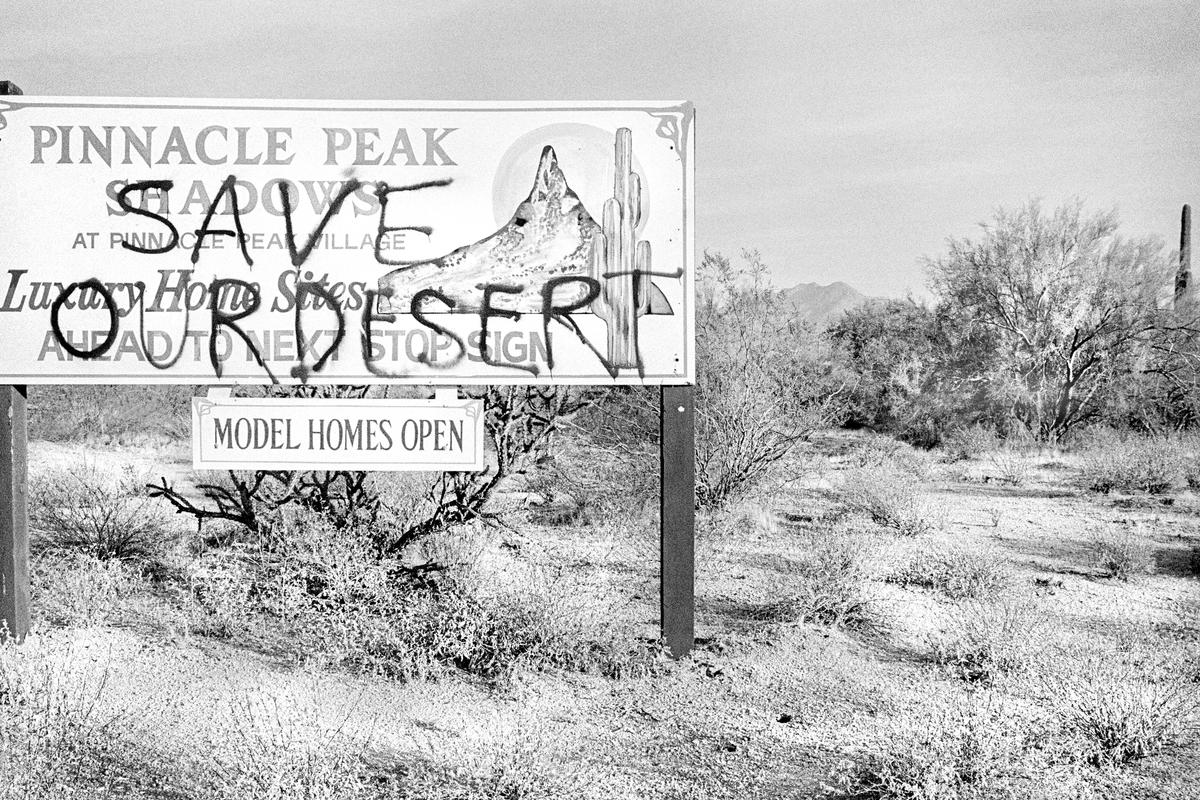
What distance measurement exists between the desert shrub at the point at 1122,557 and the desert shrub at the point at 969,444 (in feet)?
19.2

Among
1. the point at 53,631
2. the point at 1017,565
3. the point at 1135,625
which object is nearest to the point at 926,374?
the point at 1017,565

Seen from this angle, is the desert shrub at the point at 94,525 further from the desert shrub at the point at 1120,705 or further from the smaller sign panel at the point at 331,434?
the desert shrub at the point at 1120,705

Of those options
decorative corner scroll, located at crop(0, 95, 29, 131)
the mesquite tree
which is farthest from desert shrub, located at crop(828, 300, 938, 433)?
decorative corner scroll, located at crop(0, 95, 29, 131)

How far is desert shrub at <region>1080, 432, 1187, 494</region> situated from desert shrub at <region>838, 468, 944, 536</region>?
277 centimetres

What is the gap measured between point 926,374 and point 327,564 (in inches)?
572

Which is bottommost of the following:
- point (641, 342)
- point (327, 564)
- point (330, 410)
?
point (327, 564)

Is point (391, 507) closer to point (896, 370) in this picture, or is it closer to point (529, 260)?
point (529, 260)

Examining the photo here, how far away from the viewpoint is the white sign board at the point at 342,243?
16.8 feet

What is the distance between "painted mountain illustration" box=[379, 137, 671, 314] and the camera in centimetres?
512

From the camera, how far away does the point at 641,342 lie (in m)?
5.11

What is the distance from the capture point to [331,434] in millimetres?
5160

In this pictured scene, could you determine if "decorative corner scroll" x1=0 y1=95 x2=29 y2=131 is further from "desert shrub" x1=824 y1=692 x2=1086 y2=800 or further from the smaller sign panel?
"desert shrub" x1=824 y1=692 x2=1086 y2=800

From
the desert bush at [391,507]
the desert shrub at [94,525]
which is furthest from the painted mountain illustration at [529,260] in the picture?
the desert shrub at [94,525]

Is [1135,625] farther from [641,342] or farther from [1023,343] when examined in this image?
[1023,343]
